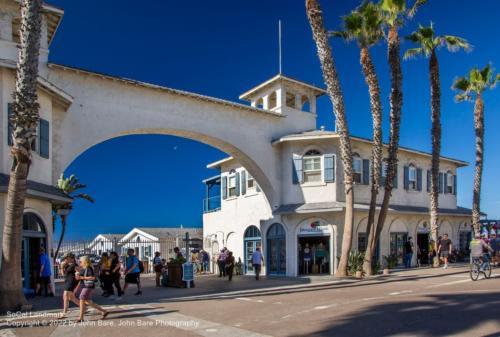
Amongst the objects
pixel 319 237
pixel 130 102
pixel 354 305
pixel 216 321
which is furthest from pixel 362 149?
pixel 216 321

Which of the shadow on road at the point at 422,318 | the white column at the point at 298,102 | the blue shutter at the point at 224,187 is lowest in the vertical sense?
the shadow on road at the point at 422,318

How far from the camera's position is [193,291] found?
63.2ft

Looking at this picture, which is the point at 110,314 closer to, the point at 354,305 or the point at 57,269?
the point at 354,305

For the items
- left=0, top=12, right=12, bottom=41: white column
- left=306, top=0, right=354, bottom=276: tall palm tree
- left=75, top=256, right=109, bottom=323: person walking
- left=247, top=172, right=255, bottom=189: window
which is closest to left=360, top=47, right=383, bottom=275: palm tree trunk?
left=306, top=0, right=354, bottom=276: tall palm tree

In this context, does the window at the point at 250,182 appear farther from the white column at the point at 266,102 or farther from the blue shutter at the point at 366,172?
the blue shutter at the point at 366,172

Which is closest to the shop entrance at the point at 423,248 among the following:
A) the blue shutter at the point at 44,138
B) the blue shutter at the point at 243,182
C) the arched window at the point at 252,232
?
the arched window at the point at 252,232

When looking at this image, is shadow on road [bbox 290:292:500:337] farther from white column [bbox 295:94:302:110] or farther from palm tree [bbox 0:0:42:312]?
white column [bbox 295:94:302:110]

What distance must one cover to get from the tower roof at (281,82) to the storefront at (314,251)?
7.97 metres

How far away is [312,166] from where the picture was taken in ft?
86.3

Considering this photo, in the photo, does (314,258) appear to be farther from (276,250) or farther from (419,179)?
(419,179)

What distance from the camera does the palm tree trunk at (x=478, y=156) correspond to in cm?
2989

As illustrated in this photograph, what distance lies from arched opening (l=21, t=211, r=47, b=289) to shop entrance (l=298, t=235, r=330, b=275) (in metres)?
13.4

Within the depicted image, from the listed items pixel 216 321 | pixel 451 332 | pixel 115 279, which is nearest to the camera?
pixel 451 332

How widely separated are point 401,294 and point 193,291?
794 cm
